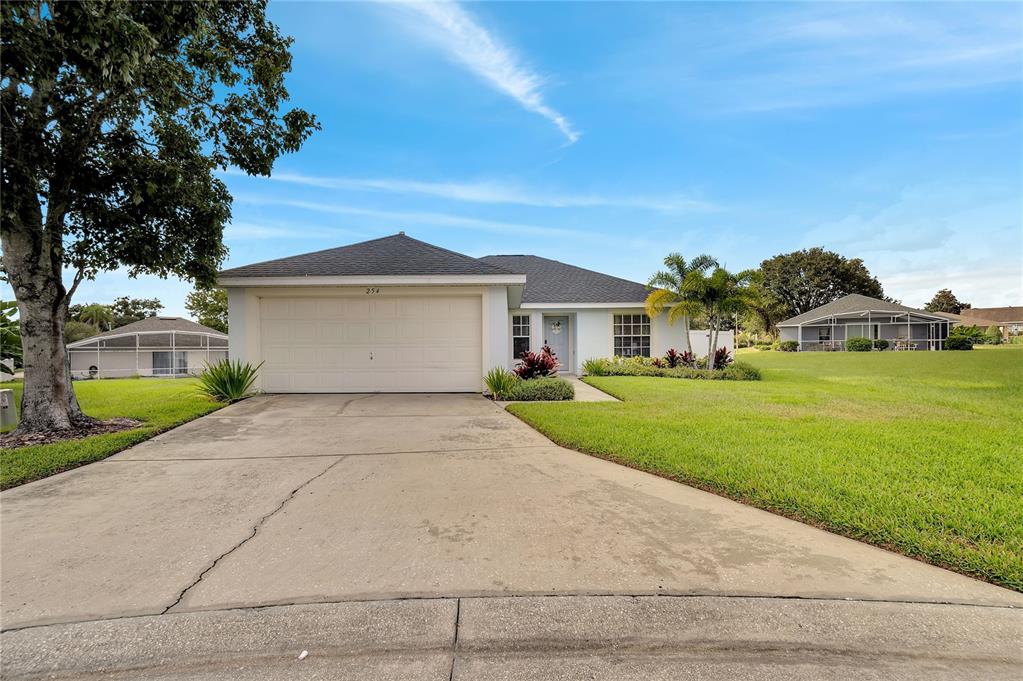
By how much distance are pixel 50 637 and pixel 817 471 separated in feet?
19.5

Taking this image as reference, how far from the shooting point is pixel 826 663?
2.11 meters

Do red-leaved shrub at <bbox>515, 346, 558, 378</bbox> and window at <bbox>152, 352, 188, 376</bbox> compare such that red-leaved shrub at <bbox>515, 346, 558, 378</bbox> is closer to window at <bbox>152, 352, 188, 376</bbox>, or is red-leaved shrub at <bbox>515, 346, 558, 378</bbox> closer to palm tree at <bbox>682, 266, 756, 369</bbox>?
palm tree at <bbox>682, 266, 756, 369</bbox>

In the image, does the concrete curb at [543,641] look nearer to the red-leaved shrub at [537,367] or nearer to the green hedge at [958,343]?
the red-leaved shrub at [537,367]

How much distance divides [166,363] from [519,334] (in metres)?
24.4

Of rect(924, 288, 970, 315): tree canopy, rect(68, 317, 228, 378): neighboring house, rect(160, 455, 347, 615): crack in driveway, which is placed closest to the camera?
rect(160, 455, 347, 615): crack in driveway

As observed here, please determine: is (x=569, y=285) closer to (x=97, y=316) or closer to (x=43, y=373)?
(x=43, y=373)

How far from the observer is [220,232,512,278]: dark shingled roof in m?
10.8

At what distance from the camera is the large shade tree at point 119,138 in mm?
5285

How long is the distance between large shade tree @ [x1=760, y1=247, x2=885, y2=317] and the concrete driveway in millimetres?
56825

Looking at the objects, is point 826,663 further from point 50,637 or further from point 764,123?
point 764,123

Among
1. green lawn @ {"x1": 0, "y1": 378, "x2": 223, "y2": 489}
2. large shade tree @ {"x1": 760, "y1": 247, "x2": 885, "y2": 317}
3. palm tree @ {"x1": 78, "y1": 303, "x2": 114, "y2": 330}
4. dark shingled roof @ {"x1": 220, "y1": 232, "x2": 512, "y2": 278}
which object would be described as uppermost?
large shade tree @ {"x1": 760, "y1": 247, "x2": 885, "y2": 317}

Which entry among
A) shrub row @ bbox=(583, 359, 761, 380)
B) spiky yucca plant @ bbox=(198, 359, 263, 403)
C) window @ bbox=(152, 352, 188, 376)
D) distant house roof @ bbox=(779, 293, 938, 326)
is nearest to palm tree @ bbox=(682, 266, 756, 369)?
shrub row @ bbox=(583, 359, 761, 380)

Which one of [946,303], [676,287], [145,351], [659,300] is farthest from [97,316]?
[946,303]

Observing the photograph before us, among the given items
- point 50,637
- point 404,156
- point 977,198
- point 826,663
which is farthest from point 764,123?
point 50,637
